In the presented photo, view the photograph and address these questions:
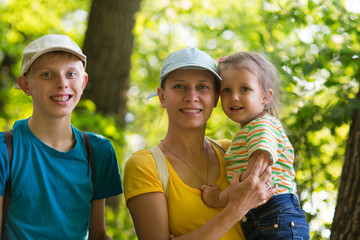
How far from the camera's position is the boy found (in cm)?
219

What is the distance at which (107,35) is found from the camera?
20.4 ft

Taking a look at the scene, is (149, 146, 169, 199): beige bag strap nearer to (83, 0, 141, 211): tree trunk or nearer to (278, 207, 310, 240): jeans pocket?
(278, 207, 310, 240): jeans pocket

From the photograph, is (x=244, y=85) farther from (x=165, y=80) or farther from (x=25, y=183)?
(x=25, y=183)

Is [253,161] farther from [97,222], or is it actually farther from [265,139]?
[97,222]

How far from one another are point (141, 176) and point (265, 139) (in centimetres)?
74

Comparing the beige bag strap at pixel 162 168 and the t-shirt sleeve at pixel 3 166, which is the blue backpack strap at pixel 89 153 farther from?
the t-shirt sleeve at pixel 3 166

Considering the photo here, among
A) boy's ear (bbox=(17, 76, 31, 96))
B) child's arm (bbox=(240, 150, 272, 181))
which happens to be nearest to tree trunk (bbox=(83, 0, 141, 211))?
boy's ear (bbox=(17, 76, 31, 96))

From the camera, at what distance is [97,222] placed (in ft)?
8.65

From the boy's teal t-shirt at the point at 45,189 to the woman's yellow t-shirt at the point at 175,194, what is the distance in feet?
0.80

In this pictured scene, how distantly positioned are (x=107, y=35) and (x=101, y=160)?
4.02 m

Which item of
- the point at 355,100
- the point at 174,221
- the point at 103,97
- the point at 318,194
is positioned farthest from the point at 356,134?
the point at 103,97

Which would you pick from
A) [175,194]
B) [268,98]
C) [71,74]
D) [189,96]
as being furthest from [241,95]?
[71,74]

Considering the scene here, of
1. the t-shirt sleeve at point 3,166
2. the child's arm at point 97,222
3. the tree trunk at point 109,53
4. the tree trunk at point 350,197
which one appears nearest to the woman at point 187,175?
the child's arm at point 97,222

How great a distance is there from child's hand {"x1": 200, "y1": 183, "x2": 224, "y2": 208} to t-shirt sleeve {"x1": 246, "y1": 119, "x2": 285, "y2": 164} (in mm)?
313
